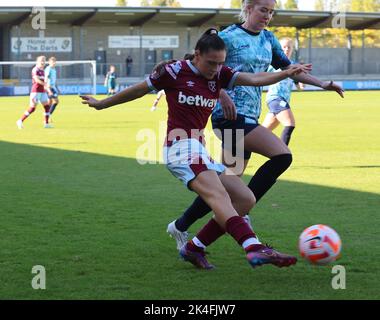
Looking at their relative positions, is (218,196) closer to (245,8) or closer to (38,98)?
(245,8)

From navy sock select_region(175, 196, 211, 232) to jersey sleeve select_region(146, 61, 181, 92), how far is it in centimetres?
109

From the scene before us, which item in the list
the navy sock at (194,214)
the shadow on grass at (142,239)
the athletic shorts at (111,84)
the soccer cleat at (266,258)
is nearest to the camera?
the soccer cleat at (266,258)

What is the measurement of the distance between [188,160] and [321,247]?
1.18 meters

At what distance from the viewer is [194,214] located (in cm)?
695

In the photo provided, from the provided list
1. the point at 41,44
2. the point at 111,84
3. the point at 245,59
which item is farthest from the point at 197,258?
the point at 41,44

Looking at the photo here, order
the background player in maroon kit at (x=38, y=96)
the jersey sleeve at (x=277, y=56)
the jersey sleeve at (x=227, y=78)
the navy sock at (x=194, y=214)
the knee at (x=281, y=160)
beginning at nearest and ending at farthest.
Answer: the jersey sleeve at (x=227, y=78) < the navy sock at (x=194, y=214) < the knee at (x=281, y=160) < the jersey sleeve at (x=277, y=56) < the background player in maroon kit at (x=38, y=96)

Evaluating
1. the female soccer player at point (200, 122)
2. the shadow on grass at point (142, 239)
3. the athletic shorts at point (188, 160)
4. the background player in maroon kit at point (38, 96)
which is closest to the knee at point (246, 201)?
the female soccer player at point (200, 122)

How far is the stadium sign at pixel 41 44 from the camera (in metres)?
57.9

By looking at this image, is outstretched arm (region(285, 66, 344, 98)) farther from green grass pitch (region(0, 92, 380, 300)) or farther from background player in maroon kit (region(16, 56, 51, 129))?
background player in maroon kit (region(16, 56, 51, 129))

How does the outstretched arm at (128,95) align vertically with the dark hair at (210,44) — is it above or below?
below

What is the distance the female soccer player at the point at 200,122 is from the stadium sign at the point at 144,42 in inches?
2186

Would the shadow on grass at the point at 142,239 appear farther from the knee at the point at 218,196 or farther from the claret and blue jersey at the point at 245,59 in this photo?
the claret and blue jersey at the point at 245,59

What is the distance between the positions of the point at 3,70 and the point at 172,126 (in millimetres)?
49062
